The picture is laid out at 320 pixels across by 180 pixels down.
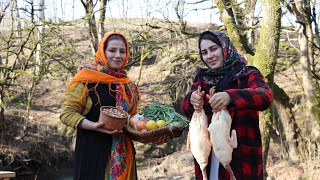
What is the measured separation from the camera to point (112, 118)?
238 centimetres

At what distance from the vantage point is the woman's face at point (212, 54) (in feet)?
6.90

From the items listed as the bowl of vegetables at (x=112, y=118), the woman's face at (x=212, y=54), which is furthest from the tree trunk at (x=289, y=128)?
the woman's face at (x=212, y=54)

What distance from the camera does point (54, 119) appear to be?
1207cm

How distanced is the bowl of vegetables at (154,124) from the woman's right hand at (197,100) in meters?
0.38

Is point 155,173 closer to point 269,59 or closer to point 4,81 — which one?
point 4,81

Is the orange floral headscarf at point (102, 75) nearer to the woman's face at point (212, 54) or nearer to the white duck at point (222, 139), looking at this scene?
the woman's face at point (212, 54)

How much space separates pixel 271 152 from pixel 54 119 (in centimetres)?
669

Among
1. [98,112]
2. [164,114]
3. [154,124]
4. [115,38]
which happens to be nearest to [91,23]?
[115,38]

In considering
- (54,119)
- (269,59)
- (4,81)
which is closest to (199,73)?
(269,59)

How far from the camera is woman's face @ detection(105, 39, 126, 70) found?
8.73ft

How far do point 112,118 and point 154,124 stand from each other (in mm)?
281

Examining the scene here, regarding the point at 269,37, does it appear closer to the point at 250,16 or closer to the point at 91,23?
the point at 250,16

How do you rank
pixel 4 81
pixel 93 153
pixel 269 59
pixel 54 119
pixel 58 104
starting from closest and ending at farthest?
pixel 93 153 < pixel 269 59 < pixel 4 81 < pixel 54 119 < pixel 58 104

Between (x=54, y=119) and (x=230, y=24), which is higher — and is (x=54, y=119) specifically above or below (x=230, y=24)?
below
